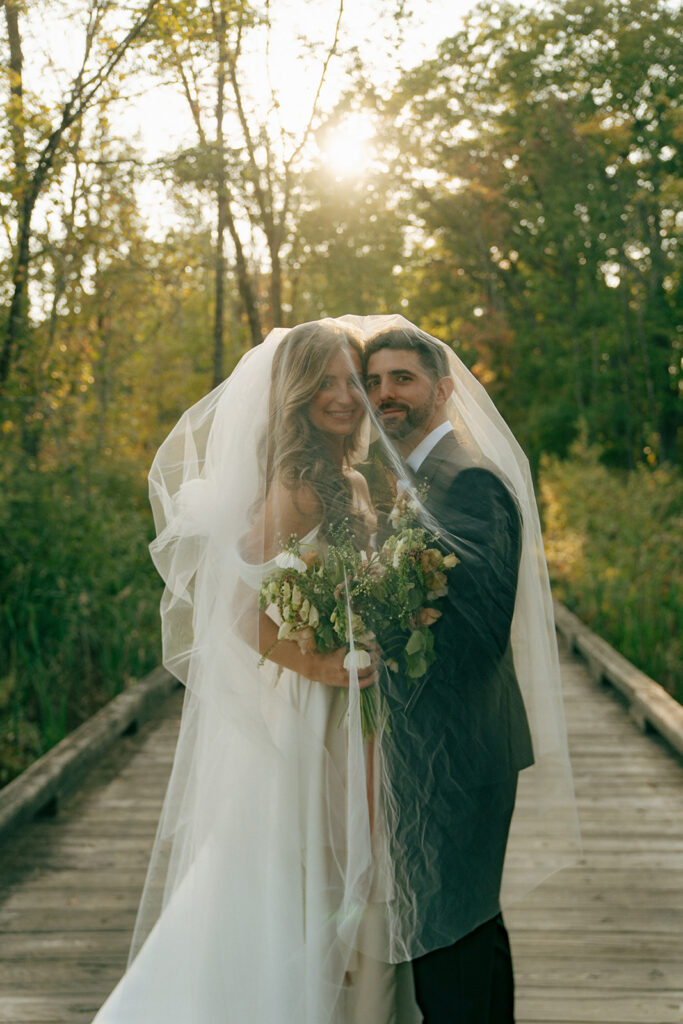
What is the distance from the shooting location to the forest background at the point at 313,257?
459 cm

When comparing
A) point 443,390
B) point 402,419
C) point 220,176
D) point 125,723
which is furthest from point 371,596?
point 220,176

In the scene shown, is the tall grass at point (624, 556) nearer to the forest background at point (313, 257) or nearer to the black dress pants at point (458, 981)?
the forest background at point (313, 257)

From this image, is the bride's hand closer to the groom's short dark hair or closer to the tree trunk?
the groom's short dark hair

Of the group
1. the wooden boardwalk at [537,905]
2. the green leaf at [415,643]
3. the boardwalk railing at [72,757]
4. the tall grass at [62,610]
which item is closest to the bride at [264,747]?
the green leaf at [415,643]

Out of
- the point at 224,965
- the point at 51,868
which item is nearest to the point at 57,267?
the point at 51,868

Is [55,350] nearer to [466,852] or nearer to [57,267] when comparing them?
[57,267]

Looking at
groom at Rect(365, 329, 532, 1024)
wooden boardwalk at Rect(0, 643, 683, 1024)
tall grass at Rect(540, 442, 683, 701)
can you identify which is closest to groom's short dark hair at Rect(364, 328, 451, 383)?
groom at Rect(365, 329, 532, 1024)

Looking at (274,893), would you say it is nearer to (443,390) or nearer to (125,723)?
(443,390)

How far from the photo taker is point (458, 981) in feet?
6.72

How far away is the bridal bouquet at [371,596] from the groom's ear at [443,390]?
325 millimetres

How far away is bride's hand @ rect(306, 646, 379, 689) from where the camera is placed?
77.7 inches

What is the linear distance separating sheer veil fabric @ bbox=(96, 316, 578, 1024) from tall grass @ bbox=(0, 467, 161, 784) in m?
2.31

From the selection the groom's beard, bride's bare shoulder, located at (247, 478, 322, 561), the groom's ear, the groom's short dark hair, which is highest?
the groom's short dark hair

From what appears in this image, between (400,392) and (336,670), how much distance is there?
2.17 ft
